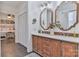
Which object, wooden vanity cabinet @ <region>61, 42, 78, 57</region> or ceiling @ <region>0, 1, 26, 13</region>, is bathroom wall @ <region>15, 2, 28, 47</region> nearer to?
ceiling @ <region>0, 1, 26, 13</region>

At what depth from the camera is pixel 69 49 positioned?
2.42 metres

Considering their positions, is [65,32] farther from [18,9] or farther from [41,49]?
[18,9]

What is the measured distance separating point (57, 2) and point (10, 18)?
104 centimetres

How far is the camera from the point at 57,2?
10.2 feet

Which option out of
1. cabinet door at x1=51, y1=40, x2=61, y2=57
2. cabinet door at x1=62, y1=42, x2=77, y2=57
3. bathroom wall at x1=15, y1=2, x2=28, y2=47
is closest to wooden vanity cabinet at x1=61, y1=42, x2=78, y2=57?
cabinet door at x1=62, y1=42, x2=77, y2=57

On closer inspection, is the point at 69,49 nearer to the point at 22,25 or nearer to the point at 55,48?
the point at 55,48

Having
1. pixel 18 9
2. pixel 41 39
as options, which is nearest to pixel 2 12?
pixel 18 9

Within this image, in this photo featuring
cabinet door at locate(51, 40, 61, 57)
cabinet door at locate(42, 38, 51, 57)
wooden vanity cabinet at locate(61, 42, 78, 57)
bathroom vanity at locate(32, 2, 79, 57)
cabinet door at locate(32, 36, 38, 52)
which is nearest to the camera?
wooden vanity cabinet at locate(61, 42, 78, 57)

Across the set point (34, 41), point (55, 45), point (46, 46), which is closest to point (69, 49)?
point (55, 45)

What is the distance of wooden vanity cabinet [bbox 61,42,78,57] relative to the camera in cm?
229

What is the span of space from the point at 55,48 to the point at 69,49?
1.58ft

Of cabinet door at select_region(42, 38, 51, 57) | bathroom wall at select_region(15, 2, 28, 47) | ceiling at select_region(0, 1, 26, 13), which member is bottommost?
cabinet door at select_region(42, 38, 51, 57)

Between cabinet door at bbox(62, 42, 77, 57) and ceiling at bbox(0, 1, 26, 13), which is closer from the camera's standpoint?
cabinet door at bbox(62, 42, 77, 57)

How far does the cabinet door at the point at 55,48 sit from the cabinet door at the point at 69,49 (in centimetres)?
14
